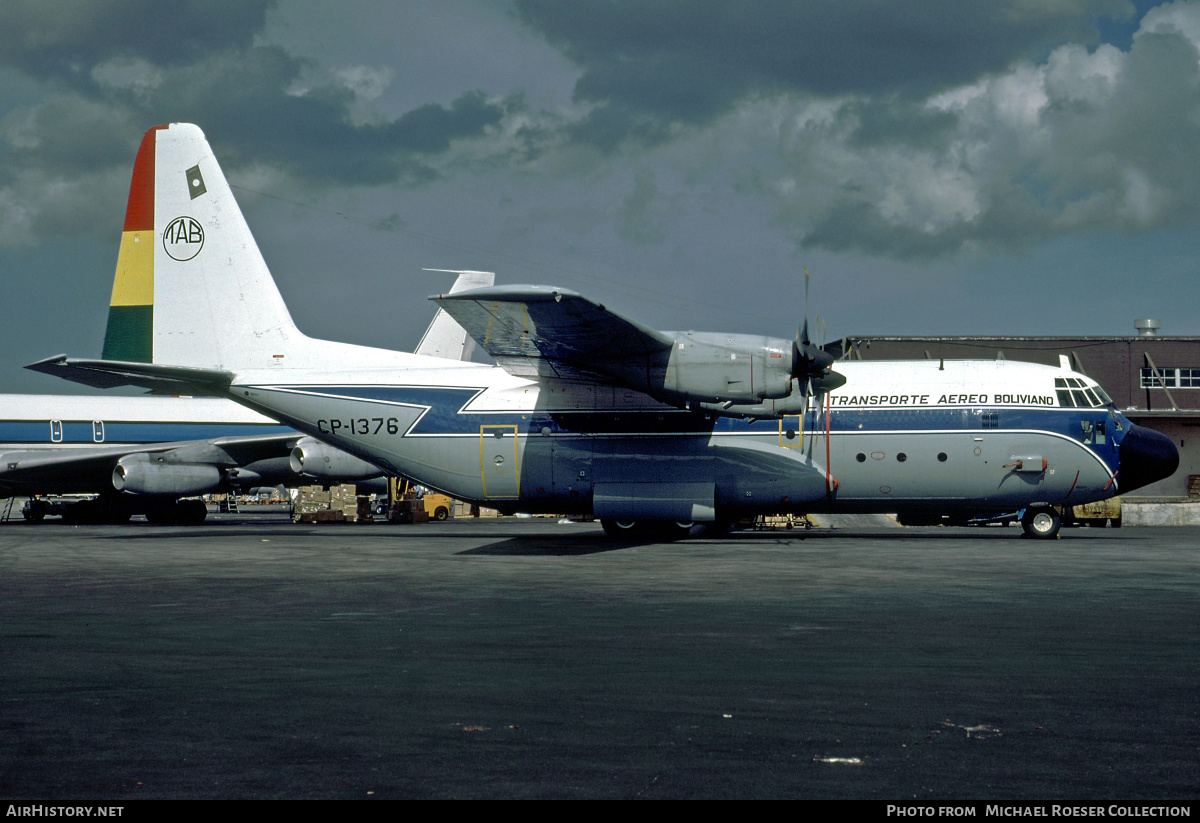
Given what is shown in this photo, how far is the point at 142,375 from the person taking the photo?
25625 millimetres

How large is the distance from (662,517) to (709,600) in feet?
35.2

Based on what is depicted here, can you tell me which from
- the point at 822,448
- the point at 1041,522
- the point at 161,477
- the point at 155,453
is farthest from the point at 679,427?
the point at 155,453

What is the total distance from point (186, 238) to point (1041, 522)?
23.0 m

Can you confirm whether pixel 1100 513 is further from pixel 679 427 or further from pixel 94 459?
pixel 94 459

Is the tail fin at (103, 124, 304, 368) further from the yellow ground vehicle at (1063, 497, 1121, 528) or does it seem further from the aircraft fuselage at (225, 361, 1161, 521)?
the yellow ground vehicle at (1063, 497, 1121, 528)

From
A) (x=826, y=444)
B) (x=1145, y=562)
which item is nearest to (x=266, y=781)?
(x=1145, y=562)

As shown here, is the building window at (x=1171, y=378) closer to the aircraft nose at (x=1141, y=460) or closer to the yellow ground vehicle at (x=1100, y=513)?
the yellow ground vehicle at (x=1100, y=513)

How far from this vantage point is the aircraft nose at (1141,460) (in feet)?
80.1

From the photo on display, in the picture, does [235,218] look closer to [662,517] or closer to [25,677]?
[662,517]

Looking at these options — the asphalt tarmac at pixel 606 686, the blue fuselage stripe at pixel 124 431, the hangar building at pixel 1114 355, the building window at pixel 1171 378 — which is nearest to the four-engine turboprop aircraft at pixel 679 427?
the asphalt tarmac at pixel 606 686

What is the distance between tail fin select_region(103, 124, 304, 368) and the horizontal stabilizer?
60 centimetres

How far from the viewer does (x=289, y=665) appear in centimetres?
898

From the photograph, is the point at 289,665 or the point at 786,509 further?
the point at 786,509

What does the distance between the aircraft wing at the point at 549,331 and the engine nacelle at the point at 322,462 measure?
1443 cm
